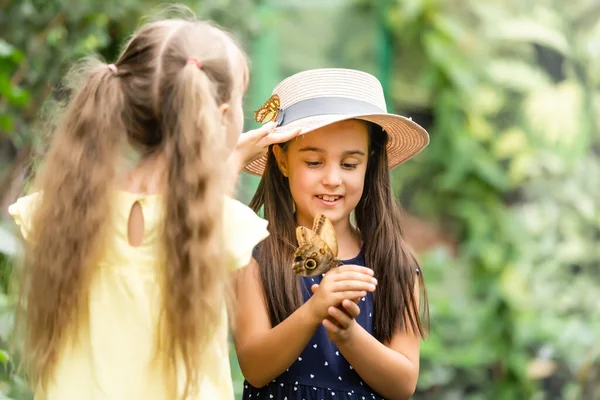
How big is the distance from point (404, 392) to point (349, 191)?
0.55 meters

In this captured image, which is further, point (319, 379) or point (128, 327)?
point (319, 379)

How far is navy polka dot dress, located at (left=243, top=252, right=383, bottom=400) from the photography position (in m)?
2.62

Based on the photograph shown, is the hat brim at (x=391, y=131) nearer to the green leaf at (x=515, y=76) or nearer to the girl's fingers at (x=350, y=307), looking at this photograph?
the girl's fingers at (x=350, y=307)

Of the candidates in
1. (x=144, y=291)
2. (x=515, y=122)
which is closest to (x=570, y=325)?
(x=515, y=122)

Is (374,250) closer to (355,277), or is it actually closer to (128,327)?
(355,277)

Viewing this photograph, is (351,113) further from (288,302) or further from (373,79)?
(288,302)

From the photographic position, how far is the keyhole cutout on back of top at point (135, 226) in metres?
2.27

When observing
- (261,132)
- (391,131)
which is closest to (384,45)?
(391,131)

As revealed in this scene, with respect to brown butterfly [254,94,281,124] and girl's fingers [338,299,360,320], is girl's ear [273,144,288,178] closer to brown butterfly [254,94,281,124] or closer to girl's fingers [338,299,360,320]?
brown butterfly [254,94,281,124]

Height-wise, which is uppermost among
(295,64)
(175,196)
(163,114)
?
(295,64)

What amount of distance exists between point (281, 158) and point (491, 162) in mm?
3496

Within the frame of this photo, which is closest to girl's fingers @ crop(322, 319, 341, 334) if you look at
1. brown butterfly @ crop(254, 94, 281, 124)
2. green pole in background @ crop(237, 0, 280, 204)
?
brown butterfly @ crop(254, 94, 281, 124)

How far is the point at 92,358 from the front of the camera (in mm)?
2240

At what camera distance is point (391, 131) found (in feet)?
9.21
